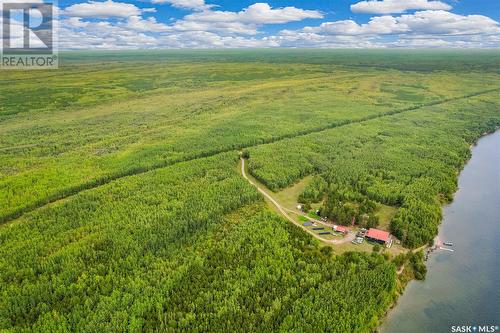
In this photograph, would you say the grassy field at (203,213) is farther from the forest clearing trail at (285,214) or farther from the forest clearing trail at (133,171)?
the forest clearing trail at (285,214)

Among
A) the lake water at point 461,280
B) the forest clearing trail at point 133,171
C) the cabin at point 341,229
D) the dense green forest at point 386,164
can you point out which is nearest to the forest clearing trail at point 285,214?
the cabin at point 341,229

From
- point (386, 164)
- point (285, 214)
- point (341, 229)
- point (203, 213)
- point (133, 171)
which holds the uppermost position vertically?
point (386, 164)

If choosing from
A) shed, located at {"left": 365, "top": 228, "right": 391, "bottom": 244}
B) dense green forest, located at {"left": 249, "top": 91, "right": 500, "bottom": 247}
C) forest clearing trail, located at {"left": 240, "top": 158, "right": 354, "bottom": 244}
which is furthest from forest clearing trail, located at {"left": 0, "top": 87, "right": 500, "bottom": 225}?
shed, located at {"left": 365, "top": 228, "right": 391, "bottom": 244}

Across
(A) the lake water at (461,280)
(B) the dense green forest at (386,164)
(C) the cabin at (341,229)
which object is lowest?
(A) the lake water at (461,280)

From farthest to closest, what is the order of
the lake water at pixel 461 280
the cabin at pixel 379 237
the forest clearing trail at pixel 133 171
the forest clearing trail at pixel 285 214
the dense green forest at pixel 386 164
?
the forest clearing trail at pixel 133 171, the dense green forest at pixel 386 164, the forest clearing trail at pixel 285 214, the cabin at pixel 379 237, the lake water at pixel 461 280

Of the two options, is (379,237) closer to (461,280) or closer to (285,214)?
(461,280)

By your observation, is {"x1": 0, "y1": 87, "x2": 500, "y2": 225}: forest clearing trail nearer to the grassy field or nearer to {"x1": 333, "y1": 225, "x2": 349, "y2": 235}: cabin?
the grassy field

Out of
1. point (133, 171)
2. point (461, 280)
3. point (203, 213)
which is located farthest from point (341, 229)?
point (133, 171)
